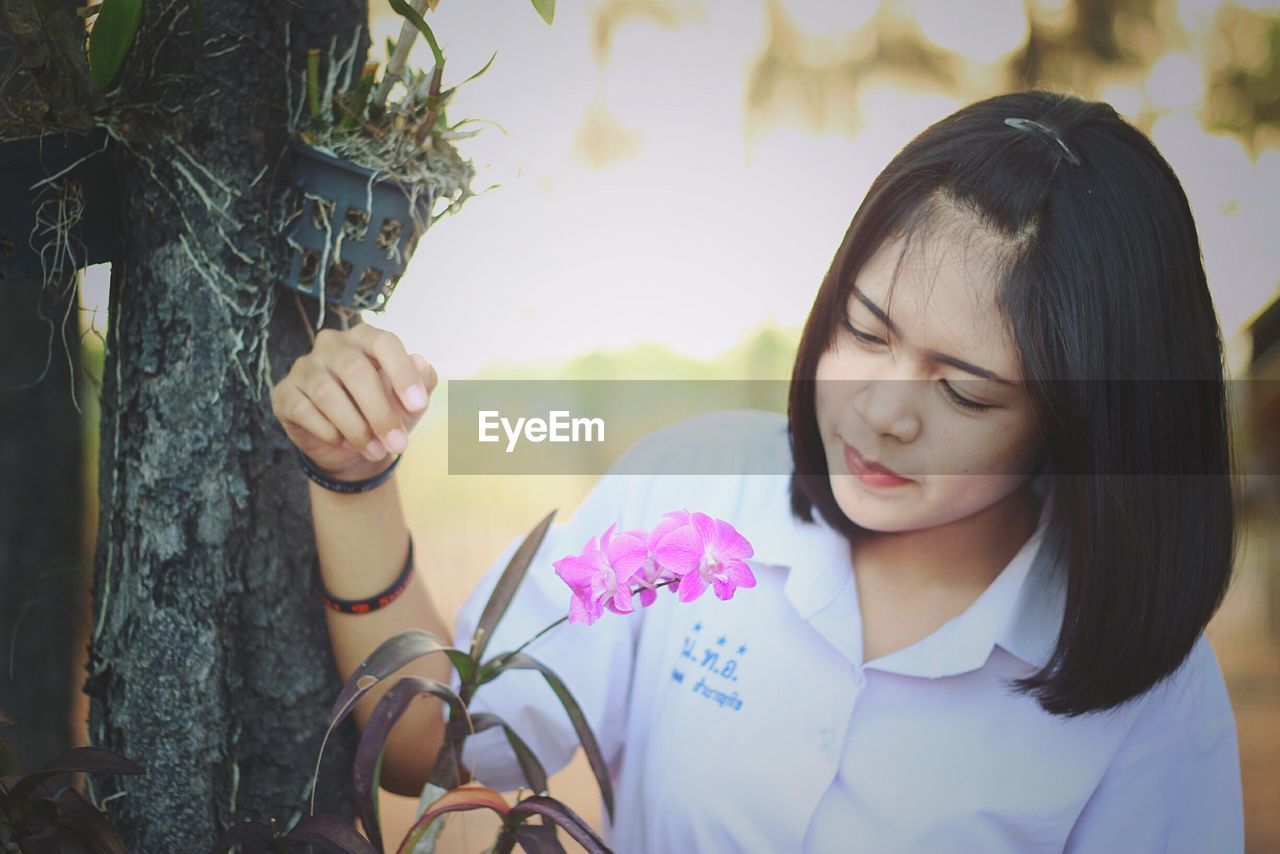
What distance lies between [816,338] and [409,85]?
60 centimetres

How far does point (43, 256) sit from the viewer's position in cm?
120

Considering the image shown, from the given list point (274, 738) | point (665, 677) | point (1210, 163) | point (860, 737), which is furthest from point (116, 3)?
point (1210, 163)

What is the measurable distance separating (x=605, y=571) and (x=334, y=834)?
38 cm

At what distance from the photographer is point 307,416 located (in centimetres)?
114

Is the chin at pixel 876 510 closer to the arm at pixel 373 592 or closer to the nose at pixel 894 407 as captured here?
the nose at pixel 894 407

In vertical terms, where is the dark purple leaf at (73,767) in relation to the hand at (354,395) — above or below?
below

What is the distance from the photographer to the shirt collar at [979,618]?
3.97 ft

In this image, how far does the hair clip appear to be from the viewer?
3.56 ft

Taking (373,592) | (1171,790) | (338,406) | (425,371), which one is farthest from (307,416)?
(1171,790)

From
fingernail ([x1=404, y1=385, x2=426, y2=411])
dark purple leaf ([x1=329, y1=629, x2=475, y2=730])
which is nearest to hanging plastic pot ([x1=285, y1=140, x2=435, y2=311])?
fingernail ([x1=404, y1=385, x2=426, y2=411])

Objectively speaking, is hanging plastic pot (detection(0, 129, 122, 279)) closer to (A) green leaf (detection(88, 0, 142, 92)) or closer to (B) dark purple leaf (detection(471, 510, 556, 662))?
(A) green leaf (detection(88, 0, 142, 92))

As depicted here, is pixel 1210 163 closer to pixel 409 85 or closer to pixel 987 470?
pixel 987 470

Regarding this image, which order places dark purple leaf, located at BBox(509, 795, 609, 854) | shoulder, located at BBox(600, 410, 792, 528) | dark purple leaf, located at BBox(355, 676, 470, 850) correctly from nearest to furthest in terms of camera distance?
dark purple leaf, located at BBox(509, 795, 609, 854) < dark purple leaf, located at BBox(355, 676, 470, 850) < shoulder, located at BBox(600, 410, 792, 528)

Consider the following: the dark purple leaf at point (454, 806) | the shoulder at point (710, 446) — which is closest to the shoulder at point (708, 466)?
the shoulder at point (710, 446)
